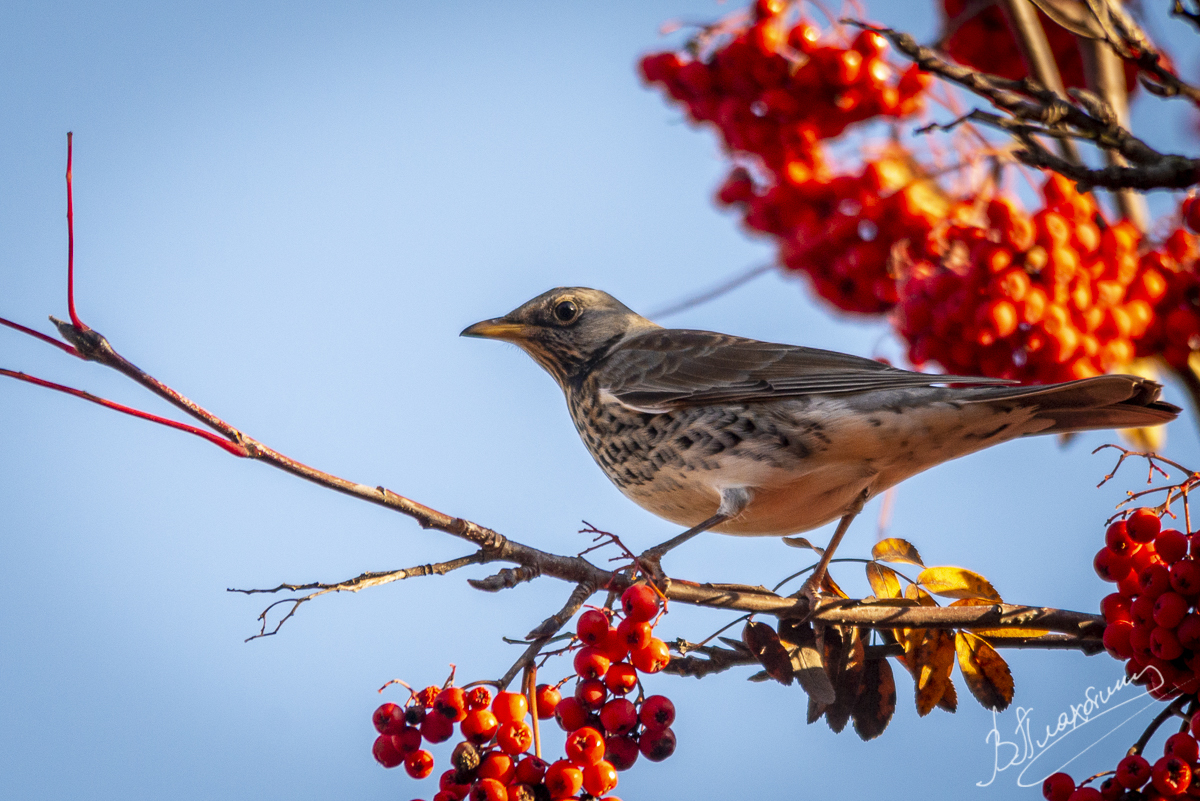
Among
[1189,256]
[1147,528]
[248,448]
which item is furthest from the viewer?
[1189,256]

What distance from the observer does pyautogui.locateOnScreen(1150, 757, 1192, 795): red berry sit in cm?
194

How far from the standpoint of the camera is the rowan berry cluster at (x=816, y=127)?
3.49 m

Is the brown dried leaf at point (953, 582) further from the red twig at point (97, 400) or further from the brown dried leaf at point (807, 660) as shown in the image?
the red twig at point (97, 400)

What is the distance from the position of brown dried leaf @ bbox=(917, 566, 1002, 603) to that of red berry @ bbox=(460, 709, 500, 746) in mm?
1123

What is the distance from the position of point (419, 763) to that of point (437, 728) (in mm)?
91

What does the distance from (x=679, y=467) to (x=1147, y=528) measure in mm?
1334

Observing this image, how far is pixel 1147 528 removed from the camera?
225 cm

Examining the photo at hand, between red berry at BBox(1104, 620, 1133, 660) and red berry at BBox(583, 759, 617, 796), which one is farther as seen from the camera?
red berry at BBox(1104, 620, 1133, 660)

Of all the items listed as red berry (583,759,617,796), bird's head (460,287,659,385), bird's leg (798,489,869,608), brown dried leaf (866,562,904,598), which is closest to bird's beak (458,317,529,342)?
bird's head (460,287,659,385)

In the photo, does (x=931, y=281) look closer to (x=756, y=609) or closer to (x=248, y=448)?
(x=756, y=609)

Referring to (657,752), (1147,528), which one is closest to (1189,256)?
(1147,528)

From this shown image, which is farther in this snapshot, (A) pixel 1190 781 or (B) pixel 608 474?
(B) pixel 608 474

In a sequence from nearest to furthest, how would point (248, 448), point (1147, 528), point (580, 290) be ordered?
point (248, 448) < point (1147, 528) < point (580, 290)

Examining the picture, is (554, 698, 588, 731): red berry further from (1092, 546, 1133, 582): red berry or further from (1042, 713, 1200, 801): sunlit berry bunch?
(1092, 546, 1133, 582): red berry
